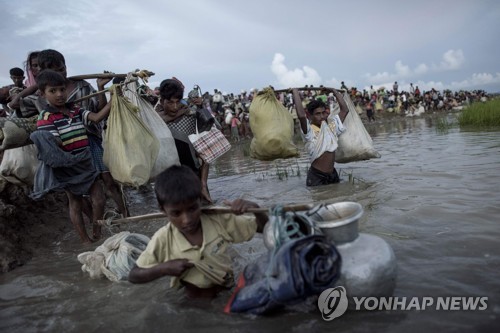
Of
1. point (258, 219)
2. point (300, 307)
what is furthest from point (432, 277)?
point (258, 219)

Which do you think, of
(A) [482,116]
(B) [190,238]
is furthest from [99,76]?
(A) [482,116]

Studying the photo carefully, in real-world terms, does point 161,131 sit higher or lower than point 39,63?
lower

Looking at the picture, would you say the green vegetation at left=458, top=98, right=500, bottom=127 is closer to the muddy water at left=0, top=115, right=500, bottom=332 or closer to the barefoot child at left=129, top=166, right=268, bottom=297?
the muddy water at left=0, top=115, right=500, bottom=332

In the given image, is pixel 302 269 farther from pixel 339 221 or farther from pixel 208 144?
pixel 208 144

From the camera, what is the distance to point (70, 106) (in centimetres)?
359

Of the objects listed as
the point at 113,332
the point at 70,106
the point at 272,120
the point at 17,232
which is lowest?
the point at 113,332

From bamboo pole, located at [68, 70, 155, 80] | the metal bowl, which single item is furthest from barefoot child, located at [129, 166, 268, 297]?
bamboo pole, located at [68, 70, 155, 80]

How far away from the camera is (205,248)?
2119 millimetres

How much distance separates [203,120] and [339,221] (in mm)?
2910

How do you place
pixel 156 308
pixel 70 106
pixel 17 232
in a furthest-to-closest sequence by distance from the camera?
pixel 17 232
pixel 70 106
pixel 156 308

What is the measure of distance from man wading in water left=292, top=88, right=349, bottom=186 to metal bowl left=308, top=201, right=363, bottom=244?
9.18ft

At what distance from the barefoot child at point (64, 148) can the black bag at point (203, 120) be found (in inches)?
45.9

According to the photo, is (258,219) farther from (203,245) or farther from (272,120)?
(272,120)

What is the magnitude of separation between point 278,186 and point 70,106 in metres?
3.07
